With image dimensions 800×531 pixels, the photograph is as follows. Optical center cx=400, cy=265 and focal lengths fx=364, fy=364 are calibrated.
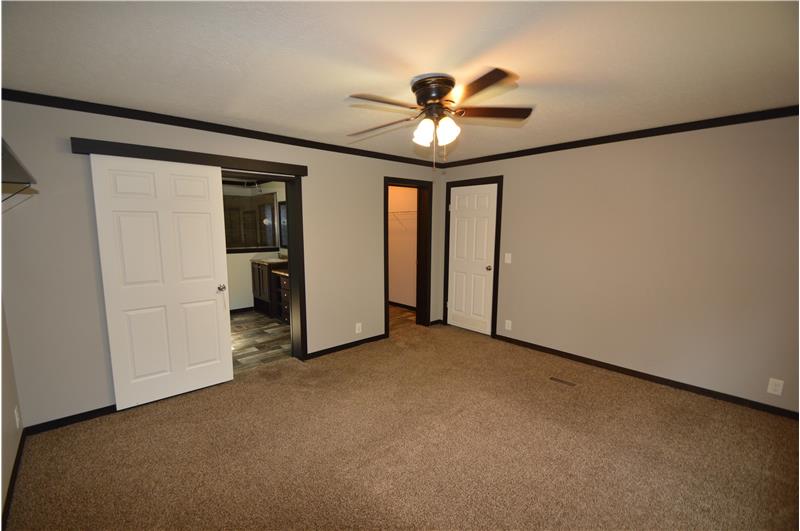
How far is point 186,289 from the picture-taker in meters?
3.14

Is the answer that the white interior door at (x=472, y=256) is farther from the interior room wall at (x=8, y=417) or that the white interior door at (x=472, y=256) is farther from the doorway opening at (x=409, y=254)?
the interior room wall at (x=8, y=417)

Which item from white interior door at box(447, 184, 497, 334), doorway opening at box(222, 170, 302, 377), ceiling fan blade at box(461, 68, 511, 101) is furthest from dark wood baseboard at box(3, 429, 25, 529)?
white interior door at box(447, 184, 497, 334)

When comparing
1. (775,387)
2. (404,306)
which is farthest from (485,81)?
(404,306)

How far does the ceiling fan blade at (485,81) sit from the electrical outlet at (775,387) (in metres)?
3.26

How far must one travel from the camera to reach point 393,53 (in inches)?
75.4

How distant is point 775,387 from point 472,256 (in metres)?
3.04

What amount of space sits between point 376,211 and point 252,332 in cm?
237

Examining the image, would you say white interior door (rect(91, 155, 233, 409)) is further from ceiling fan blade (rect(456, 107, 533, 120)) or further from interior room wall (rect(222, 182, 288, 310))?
interior room wall (rect(222, 182, 288, 310))

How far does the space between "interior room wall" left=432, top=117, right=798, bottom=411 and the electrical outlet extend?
30 mm

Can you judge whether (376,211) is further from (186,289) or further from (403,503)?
(403,503)

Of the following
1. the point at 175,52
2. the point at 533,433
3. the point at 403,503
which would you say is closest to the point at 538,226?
the point at 533,433

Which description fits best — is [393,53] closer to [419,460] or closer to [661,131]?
[419,460]

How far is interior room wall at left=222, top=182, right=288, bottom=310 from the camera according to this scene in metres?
5.79

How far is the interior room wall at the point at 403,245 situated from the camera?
6016 millimetres
